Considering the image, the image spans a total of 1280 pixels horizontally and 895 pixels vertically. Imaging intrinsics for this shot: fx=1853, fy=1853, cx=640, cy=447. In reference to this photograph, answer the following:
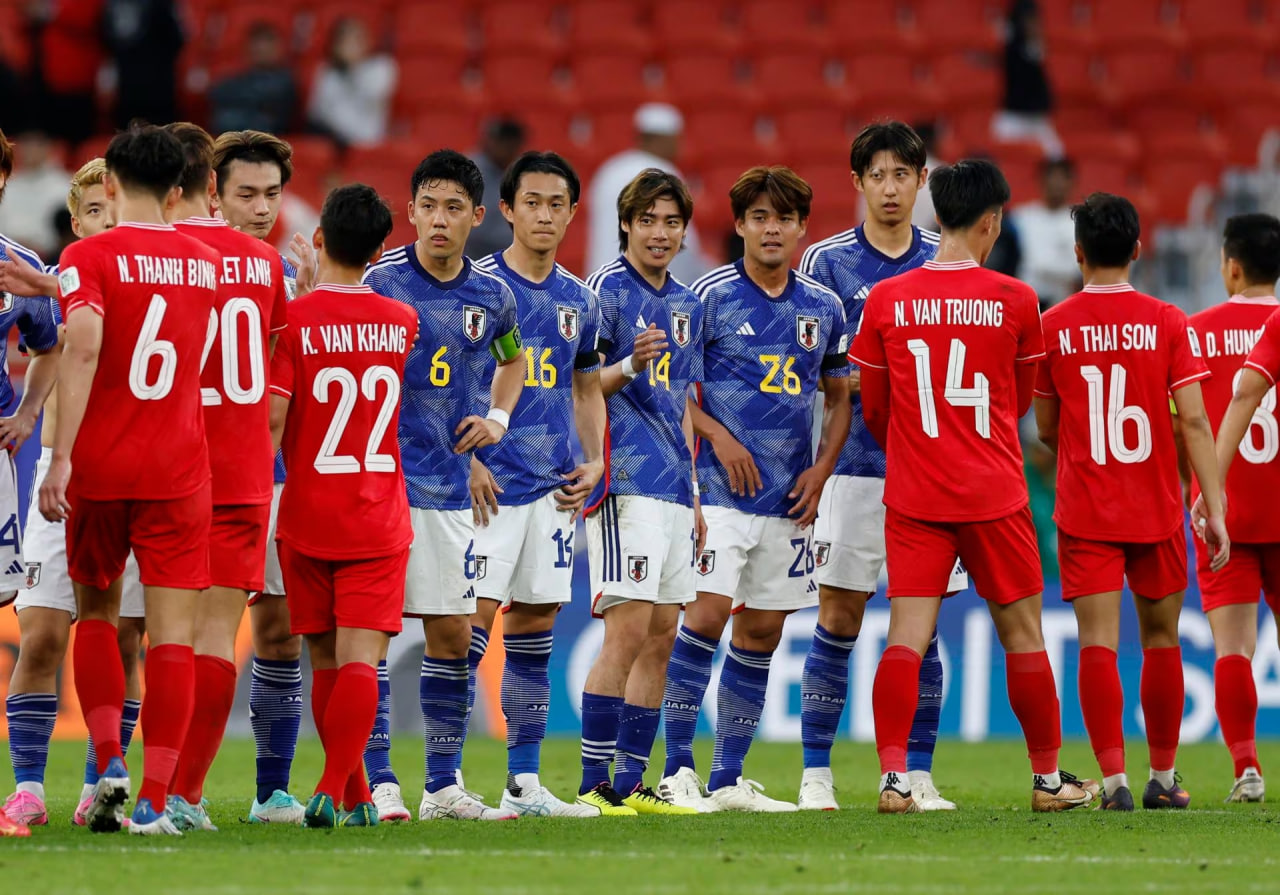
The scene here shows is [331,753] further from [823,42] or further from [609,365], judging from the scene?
[823,42]

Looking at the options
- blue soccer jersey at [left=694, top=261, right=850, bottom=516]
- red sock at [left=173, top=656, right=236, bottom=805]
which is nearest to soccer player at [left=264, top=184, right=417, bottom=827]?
red sock at [left=173, top=656, right=236, bottom=805]

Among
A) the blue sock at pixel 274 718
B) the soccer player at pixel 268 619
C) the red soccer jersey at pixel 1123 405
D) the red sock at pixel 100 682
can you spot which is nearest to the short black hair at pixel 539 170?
the soccer player at pixel 268 619

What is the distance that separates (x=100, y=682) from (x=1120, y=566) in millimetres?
4149

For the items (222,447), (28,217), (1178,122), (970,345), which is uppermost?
(1178,122)

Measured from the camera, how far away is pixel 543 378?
7.93 metres

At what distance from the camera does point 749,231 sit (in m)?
8.32

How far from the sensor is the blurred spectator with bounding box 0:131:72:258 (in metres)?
15.2

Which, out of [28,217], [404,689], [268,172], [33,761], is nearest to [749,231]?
[268,172]

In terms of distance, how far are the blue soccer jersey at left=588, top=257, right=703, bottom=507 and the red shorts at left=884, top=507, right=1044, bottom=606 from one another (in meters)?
1.07

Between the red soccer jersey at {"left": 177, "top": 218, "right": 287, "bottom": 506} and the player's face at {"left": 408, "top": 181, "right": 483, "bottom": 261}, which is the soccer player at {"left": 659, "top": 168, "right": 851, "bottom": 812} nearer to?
the player's face at {"left": 408, "top": 181, "right": 483, "bottom": 261}

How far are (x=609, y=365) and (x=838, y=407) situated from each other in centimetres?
107

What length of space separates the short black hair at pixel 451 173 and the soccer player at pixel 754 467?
51.0 inches

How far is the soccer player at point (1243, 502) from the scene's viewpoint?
8250 mm

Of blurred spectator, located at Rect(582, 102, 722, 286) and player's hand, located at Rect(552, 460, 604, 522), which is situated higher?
blurred spectator, located at Rect(582, 102, 722, 286)
